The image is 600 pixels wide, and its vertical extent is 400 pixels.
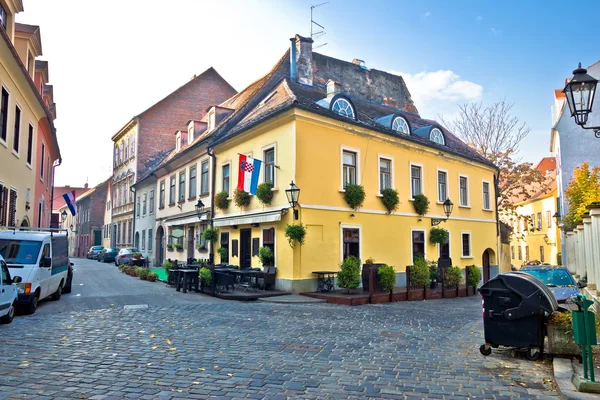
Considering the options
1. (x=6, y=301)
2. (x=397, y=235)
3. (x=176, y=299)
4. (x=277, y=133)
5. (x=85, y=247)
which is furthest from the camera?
(x=85, y=247)

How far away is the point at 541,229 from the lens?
4459 centimetres

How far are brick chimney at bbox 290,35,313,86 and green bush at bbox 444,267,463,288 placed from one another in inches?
487

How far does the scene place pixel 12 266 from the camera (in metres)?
11.3

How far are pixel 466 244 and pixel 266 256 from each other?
13.2m

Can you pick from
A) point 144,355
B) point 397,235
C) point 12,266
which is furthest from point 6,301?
point 397,235

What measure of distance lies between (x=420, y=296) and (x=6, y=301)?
42.2 ft

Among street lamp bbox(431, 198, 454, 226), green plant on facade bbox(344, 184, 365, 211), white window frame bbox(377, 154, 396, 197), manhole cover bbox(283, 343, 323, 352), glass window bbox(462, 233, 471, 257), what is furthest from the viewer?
glass window bbox(462, 233, 471, 257)

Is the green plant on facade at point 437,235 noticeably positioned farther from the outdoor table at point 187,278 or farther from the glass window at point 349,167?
the outdoor table at point 187,278

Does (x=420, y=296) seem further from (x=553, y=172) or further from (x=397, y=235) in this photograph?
(x=553, y=172)

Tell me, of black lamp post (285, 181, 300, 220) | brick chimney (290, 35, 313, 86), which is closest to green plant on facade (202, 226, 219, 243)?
black lamp post (285, 181, 300, 220)

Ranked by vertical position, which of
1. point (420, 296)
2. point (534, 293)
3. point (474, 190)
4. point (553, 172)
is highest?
point (553, 172)

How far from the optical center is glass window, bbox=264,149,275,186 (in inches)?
718

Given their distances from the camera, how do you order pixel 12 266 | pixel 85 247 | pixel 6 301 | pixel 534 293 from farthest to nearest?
pixel 85 247, pixel 12 266, pixel 6 301, pixel 534 293

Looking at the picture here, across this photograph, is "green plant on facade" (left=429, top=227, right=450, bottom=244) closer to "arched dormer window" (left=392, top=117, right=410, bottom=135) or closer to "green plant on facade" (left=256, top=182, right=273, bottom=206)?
"arched dormer window" (left=392, top=117, right=410, bottom=135)
